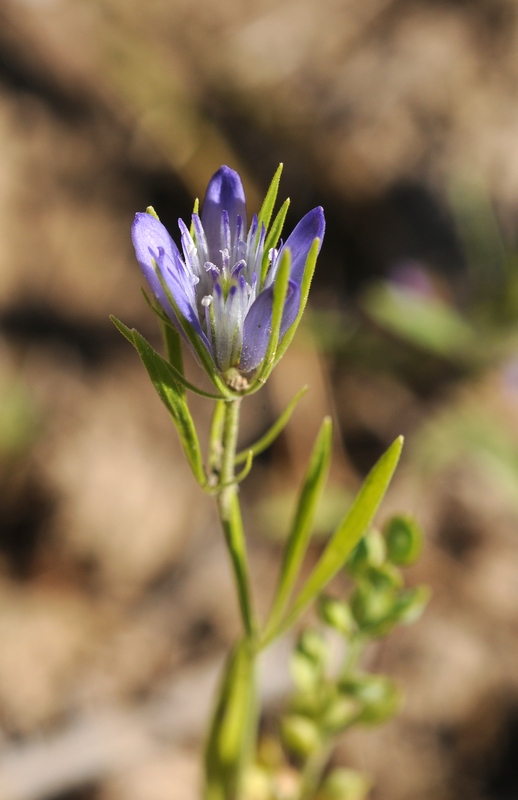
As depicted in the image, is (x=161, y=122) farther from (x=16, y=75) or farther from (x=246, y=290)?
(x=246, y=290)

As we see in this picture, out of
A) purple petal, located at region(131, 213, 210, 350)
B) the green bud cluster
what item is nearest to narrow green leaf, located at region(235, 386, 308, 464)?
purple petal, located at region(131, 213, 210, 350)

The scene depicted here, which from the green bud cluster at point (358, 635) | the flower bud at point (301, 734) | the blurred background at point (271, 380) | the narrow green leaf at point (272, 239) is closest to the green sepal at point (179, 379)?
the narrow green leaf at point (272, 239)

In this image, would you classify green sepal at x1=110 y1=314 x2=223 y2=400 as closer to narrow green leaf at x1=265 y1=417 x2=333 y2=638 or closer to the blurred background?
narrow green leaf at x1=265 y1=417 x2=333 y2=638

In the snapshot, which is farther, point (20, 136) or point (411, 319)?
point (20, 136)

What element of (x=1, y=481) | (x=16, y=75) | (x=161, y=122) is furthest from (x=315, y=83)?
(x=1, y=481)

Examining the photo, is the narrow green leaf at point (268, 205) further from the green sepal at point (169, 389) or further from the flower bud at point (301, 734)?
the flower bud at point (301, 734)

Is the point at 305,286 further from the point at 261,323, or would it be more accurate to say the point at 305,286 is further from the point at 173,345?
the point at 173,345

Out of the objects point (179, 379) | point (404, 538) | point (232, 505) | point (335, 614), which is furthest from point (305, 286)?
point (335, 614)
